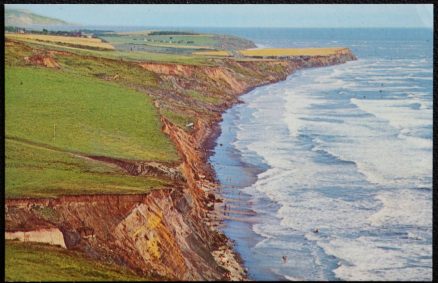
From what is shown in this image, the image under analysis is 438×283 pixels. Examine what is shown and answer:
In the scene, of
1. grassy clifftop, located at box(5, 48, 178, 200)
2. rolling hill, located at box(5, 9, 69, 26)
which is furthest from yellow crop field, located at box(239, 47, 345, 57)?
rolling hill, located at box(5, 9, 69, 26)

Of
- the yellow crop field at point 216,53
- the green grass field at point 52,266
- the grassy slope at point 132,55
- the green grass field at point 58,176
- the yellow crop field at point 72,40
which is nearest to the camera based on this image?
the green grass field at point 52,266

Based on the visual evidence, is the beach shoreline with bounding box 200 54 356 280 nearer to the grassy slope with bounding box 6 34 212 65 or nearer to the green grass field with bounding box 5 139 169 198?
the green grass field with bounding box 5 139 169 198

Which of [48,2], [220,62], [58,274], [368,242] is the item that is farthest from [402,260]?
[220,62]

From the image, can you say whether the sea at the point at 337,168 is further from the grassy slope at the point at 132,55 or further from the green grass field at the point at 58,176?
the grassy slope at the point at 132,55

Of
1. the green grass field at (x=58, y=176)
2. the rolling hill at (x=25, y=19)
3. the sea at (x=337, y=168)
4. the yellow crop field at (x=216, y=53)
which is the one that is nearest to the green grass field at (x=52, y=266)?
the green grass field at (x=58, y=176)

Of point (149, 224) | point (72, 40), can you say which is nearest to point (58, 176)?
point (149, 224)
